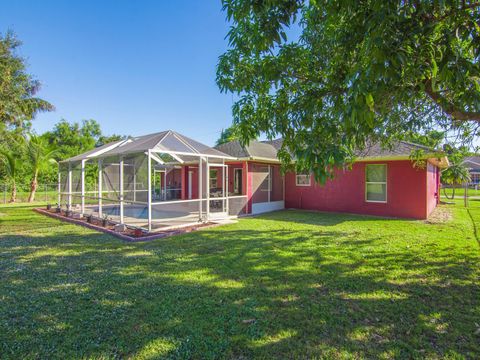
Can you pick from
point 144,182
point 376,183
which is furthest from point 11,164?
point 376,183

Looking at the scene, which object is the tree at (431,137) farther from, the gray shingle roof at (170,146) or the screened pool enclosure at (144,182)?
the gray shingle roof at (170,146)

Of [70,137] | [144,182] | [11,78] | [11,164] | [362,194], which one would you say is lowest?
[362,194]

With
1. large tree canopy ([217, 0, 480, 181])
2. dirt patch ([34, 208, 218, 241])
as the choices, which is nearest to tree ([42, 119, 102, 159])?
dirt patch ([34, 208, 218, 241])

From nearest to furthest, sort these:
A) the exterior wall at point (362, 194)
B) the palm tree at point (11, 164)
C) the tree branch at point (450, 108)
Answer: the tree branch at point (450, 108) < the exterior wall at point (362, 194) < the palm tree at point (11, 164)

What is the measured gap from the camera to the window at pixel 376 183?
1248 cm

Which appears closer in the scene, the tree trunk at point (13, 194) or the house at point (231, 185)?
the house at point (231, 185)

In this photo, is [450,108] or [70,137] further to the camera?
[70,137]

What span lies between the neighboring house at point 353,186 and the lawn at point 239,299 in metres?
4.63

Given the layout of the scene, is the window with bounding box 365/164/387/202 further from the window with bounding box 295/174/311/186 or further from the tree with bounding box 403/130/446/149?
the tree with bounding box 403/130/446/149

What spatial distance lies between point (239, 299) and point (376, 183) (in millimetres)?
11071

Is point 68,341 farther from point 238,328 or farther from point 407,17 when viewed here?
point 407,17

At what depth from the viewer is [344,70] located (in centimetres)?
382

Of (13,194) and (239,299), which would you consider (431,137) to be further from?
(13,194)

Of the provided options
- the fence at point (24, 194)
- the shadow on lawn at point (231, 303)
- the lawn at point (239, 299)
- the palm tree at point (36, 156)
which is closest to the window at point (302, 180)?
the lawn at point (239, 299)
